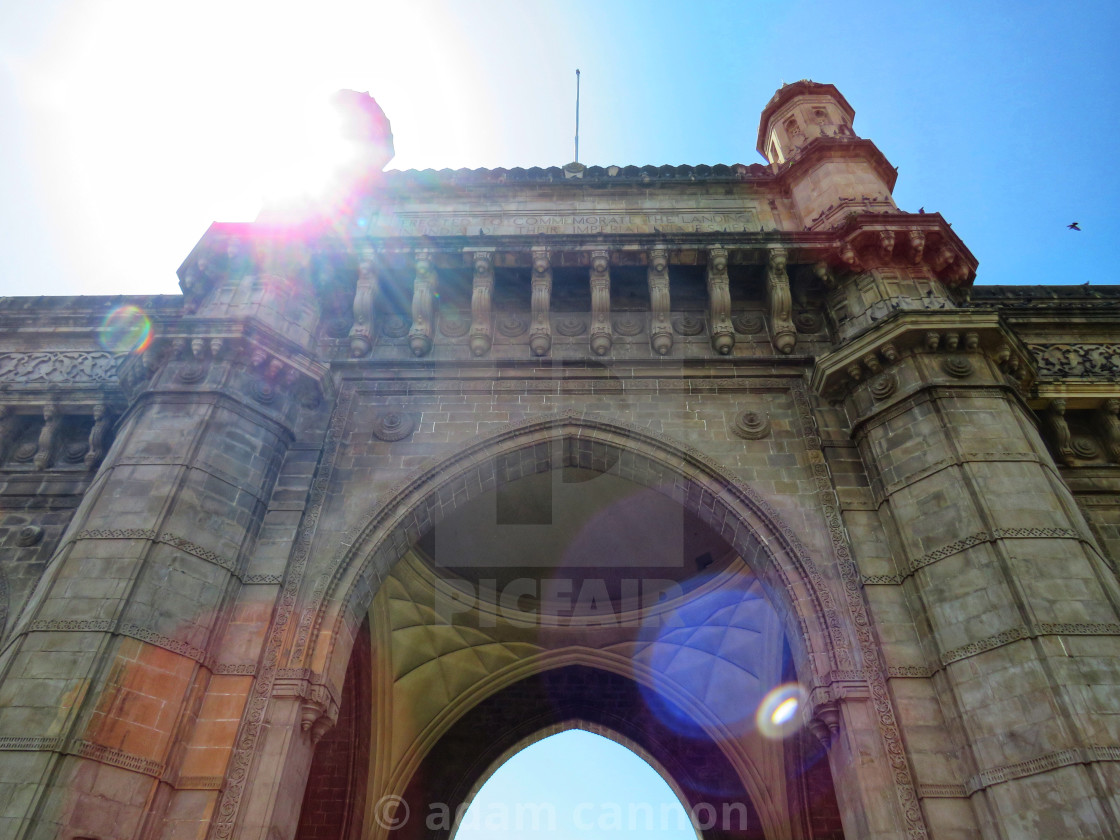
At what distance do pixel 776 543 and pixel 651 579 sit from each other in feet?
23.4

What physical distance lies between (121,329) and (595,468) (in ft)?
23.5

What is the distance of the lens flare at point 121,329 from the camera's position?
10.2 metres

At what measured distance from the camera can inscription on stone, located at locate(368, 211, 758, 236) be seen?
11.2 m

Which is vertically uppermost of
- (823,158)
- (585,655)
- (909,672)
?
(823,158)

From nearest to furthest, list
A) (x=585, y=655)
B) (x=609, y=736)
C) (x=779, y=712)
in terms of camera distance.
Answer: (x=779, y=712) → (x=585, y=655) → (x=609, y=736)

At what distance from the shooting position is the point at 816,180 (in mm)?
11078

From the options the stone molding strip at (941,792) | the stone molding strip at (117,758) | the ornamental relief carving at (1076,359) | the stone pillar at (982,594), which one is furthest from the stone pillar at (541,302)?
the ornamental relief carving at (1076,359)

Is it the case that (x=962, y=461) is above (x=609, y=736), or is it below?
below

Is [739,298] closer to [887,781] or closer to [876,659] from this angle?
[876,659]

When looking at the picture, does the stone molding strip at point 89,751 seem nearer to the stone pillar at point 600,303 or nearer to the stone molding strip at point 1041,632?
the stone pillar at point 600,303

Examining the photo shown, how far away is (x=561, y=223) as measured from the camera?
1144 cm

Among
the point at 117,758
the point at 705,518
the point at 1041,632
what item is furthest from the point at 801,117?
the point at 117,758

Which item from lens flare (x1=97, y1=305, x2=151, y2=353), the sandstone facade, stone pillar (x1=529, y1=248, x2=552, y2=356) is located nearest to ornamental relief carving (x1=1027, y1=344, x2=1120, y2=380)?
the sandstone facade

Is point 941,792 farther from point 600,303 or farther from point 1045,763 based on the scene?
point 600,303
